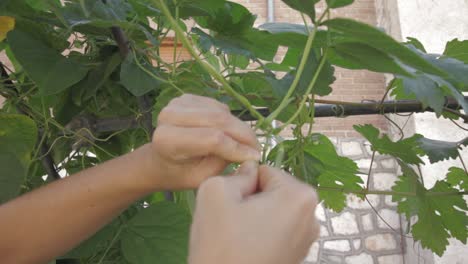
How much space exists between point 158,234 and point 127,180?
177 mm

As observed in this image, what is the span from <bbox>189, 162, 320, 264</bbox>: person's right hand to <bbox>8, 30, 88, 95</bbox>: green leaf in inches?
11.1

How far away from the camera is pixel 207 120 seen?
26cm

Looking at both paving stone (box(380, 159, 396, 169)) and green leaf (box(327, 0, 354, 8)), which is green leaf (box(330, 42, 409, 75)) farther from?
paving stone (box(380, 159, 396, 169))

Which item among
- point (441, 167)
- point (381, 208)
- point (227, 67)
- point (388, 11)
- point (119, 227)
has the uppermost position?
point (227, 67)

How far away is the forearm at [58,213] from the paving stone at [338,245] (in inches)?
103

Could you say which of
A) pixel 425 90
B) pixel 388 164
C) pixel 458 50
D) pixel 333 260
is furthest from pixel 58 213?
pixel 388 164

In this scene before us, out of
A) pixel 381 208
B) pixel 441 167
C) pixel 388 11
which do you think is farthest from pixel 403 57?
pixel 388 11

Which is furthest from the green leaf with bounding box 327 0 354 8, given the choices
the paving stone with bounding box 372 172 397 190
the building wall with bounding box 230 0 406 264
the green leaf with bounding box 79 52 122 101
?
the paving stone with bounding box 372 172 397 190

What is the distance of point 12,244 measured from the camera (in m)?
0.38

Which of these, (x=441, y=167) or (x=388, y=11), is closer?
(x=441, y=167)

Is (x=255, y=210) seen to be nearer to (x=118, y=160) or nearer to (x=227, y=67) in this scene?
(x=118, y=160)

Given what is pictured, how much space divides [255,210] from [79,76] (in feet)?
1.04

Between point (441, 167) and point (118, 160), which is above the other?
point (118, 160)

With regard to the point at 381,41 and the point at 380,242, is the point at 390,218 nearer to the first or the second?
the point at 380,242
